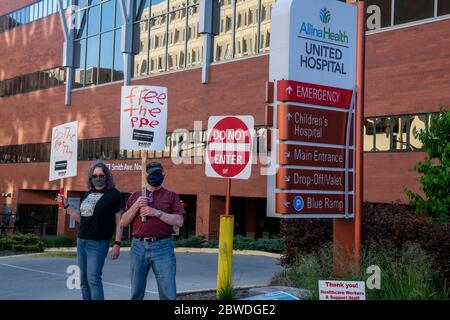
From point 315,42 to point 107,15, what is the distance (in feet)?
99.8

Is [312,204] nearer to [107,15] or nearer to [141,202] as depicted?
[141,202]

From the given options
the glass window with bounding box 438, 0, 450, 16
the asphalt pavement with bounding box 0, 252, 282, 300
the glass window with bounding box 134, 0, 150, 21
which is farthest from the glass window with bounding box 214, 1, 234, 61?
the asphalt pavement with bounding box 0, 252, 282, 300

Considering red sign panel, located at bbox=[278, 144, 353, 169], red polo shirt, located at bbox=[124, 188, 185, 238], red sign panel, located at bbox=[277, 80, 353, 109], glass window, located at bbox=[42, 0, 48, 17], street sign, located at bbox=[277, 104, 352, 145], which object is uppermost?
glass window, located at bbox=[42, 0, 48, 17]

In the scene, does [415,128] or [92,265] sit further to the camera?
[415,128]

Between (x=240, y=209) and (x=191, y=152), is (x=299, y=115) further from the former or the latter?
(x=240, y=209)

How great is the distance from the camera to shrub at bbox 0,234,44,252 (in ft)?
62.2

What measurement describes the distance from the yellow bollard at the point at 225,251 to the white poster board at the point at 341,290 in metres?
1.93


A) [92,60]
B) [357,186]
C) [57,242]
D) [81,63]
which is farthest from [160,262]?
[81,63]

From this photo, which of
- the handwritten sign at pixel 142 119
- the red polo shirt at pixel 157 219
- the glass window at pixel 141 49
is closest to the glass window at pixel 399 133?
the handwritten sign at pixel 142 119

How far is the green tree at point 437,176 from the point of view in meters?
12.3

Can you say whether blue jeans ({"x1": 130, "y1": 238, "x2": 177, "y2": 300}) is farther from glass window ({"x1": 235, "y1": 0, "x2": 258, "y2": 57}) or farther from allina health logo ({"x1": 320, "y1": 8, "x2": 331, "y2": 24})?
glass window ({"x1": 235, "y1": 0, "x2": 258, "y2": 57})

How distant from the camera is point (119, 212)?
773cm

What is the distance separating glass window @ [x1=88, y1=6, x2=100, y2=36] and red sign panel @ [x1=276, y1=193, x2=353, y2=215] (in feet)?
103

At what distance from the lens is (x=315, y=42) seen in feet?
28.2
